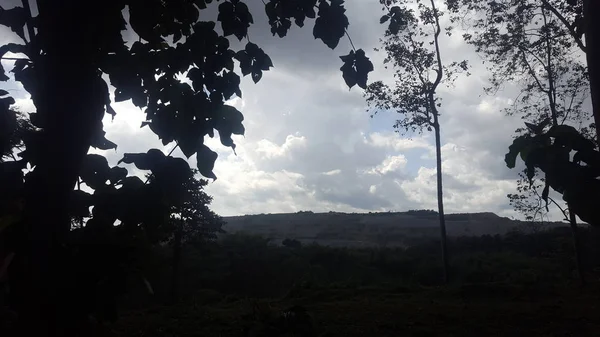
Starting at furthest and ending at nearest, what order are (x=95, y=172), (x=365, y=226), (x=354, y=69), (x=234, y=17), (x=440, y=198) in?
(x=365, y=226)
(x=440, y=198)
(x=234, y=17)
(x=354, y=69)
(x=95, y=172)

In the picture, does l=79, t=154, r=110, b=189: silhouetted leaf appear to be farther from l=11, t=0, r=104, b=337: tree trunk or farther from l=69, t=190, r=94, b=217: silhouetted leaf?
l=11, t=0, r=104, b=337: tree trunk

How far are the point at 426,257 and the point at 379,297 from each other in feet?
52.6

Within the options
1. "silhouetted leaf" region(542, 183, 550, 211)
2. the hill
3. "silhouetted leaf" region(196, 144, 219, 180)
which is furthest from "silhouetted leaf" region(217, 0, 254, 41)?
the hill

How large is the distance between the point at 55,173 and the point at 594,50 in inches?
52.6

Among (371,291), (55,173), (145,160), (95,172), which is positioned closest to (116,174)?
(95,172)

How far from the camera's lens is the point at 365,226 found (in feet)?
147

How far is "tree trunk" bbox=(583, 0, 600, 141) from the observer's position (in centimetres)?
141

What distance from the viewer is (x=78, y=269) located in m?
1.12

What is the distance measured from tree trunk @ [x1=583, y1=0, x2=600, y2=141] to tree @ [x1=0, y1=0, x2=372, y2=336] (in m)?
0.72

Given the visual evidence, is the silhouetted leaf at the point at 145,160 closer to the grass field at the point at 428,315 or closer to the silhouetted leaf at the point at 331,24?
the silhouetted leaf at the point at 331,24

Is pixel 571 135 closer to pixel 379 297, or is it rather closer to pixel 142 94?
pixel 142 94

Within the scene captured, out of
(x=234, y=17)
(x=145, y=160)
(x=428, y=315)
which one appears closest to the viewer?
(x=145, y=160)

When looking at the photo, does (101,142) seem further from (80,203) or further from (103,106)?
(80,203)

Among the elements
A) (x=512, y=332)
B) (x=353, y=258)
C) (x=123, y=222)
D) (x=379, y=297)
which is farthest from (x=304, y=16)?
(x=353, y=258)
